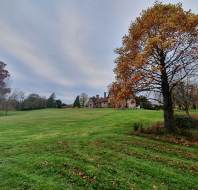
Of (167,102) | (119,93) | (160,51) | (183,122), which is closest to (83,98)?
(183,122)

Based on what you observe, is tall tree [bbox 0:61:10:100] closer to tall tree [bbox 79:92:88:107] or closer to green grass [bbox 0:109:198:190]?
tall tree [bbox 79:92:88:107]

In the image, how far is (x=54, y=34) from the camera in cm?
2452

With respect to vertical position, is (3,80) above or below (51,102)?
above

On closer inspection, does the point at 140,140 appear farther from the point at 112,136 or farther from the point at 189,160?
the point at 189,160

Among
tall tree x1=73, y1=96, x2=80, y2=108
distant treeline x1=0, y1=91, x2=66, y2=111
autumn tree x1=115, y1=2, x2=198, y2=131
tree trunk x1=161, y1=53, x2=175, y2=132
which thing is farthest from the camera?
tall tree x1=73, y1=96, x2=80, y2=108

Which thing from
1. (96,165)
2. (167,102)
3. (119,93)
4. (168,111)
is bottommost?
(96,165)

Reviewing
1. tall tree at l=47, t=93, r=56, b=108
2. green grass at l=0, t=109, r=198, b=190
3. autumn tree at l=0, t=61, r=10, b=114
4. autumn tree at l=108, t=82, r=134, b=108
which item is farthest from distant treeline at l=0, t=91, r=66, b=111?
green grass at l=0, t=109, r=198, b=190

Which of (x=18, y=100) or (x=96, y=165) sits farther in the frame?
(x=18, y=100)

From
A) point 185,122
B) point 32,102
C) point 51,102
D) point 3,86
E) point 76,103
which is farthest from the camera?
point 76,103

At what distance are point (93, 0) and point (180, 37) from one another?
21.1 feet

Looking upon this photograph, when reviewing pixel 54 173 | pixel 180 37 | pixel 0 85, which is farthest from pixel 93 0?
pixel 0 85

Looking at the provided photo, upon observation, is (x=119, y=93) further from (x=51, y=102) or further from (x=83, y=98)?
(x=83, y=98)

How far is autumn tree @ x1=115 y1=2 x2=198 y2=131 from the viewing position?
1631 centimetres

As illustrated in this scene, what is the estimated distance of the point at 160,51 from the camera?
56.0 feet
